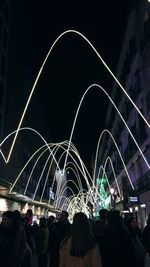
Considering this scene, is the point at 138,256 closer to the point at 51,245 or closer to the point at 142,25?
the point at 51,245

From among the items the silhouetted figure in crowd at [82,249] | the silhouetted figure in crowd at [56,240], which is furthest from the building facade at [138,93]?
the silhouetted figure in crowd at [82,249]

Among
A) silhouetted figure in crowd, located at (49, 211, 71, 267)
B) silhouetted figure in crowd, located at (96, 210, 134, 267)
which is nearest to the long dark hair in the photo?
silhouetted figure in crowd, located at (96, 210, 134, 267)

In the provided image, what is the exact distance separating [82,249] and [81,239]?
0.12 metres

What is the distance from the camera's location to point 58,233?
29.2 feet

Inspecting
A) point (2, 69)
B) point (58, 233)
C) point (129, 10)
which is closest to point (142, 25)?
point (129, 10)

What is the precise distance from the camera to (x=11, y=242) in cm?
538

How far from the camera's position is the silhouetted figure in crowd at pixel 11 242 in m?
5.25

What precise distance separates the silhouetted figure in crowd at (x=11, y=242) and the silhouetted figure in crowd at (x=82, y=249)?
1253 mm

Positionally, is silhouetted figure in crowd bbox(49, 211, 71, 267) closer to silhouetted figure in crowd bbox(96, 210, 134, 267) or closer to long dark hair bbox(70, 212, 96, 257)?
silhouetted figure in crowd bbox(96, 210, 134, 267)

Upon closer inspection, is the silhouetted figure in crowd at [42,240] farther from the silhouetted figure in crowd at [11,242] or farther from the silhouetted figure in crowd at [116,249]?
the silhouetted figure in crowd at [116,249]

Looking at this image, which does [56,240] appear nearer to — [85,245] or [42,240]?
[42,240]

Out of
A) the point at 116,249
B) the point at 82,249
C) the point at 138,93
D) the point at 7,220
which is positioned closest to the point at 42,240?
the point at 7,220

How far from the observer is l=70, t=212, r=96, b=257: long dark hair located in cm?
428

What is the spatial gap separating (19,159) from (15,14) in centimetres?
2026
